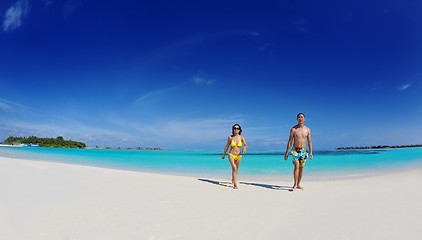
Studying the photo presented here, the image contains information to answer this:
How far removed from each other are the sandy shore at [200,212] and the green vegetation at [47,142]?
97.5 meters

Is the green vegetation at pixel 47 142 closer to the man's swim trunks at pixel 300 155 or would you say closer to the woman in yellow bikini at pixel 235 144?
the woman in yellow bikini at pixel 235 144

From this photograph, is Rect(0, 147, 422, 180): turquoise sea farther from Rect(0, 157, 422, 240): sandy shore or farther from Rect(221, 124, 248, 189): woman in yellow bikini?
Rect(0, 157, 422, 240): sandy shore

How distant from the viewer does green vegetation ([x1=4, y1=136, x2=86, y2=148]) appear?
91938 mm

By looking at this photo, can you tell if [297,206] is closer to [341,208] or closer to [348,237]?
[341,208]

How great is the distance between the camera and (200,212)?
4.57 meters

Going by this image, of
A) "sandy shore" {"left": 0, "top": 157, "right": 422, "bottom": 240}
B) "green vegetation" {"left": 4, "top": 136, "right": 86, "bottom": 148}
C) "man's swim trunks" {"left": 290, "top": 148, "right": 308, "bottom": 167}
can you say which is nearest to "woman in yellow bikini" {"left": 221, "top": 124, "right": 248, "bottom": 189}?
"sandy shore" {"left": 0, "top": 157, "right": 422, "bottom": 240}

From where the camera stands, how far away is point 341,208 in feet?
15.9

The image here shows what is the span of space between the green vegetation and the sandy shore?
9749 cm

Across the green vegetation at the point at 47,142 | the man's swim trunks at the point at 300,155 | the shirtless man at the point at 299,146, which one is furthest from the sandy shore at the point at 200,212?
the green vegetation at the point at 47,142

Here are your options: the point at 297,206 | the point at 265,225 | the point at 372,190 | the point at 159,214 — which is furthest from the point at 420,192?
the point at 159,214

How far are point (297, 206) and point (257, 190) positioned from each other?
1742 millimetres

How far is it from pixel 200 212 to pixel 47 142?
107295 millimetres

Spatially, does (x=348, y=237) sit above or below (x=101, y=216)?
above

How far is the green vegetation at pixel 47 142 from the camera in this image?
91.9 m
